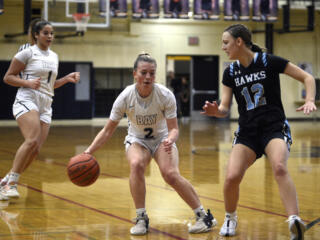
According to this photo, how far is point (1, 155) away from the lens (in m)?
10.0

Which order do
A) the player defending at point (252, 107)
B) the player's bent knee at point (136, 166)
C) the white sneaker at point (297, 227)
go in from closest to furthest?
1. the white sneaker at point (297, 227)
2. the player defending at point (252, 107)
3. the player's bent knee at point (136, 166)

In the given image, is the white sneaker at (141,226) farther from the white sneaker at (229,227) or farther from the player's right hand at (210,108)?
the player's right hand at (210,108)

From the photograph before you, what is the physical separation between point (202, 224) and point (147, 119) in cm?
89

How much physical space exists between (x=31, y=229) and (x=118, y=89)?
54.8ft

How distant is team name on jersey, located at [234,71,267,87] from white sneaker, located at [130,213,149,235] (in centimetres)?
120

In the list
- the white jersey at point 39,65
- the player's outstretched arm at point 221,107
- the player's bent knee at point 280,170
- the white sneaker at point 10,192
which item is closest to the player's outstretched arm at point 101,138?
the player's outstretched arm at point 221,107

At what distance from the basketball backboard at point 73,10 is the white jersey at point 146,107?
11223 millimetres

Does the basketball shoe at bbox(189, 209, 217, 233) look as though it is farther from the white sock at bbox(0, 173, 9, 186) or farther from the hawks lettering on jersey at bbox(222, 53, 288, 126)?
the white sock at bbox(0, 173, 9, 186)

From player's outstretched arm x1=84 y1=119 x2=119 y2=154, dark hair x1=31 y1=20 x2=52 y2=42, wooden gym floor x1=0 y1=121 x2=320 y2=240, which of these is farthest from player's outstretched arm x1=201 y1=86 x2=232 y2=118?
dark hair x1=31 y1=20 x2=52 y2=42

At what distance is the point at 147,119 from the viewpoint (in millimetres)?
4574

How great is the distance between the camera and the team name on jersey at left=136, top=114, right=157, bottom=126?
Answer: 4566mm

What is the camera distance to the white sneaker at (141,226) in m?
4.32

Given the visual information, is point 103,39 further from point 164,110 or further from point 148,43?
point 164,110

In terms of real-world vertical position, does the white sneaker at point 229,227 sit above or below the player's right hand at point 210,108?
below
